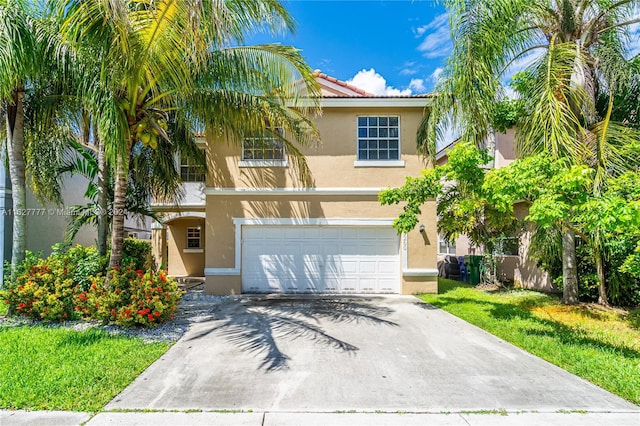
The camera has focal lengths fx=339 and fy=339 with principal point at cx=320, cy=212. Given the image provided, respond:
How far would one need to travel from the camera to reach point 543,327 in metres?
7.77

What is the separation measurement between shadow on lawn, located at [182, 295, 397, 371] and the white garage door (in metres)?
0.67

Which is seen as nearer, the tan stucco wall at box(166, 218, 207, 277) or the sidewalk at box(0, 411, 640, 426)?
the sidewalk at box(0, 411, 640, 426)

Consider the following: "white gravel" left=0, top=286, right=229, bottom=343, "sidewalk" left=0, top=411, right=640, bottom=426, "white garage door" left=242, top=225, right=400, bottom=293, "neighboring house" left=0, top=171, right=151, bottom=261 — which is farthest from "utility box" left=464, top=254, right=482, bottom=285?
Answer: "neighboring house" left=0, top=171, right=151, bottom=261

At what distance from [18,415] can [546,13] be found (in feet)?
42.2

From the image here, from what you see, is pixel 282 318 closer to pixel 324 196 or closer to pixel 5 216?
pixel 324 196

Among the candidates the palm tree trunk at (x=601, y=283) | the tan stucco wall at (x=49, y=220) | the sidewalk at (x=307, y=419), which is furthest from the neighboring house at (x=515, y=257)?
the tan stucco wall at (x=49, y=220)

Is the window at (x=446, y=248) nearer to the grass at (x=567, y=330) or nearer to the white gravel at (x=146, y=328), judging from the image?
the grass at (x=567, y=330)

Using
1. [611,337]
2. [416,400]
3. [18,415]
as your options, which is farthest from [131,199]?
[611,337]

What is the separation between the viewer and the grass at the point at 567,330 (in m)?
5.26

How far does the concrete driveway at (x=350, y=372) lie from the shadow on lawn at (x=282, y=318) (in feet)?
0.15

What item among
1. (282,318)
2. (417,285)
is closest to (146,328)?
(282,318)

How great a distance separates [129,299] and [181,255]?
10298 mm

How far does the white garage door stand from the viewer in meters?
11.9

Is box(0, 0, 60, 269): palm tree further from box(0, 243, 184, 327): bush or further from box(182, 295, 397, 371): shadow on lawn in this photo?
box(182, 295, 397, 371): shadow on lawn
